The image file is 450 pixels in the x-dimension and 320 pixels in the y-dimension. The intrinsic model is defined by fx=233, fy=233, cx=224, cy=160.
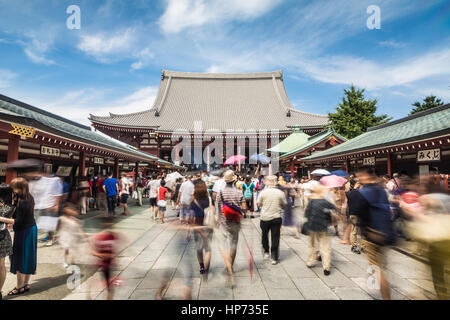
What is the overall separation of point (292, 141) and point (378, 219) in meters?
→ 15.6

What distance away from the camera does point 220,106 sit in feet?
84.0

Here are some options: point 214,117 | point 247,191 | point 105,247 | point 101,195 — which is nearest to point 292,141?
point 214,117

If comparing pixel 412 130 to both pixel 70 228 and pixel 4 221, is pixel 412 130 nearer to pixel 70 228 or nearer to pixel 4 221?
pixel 70 228

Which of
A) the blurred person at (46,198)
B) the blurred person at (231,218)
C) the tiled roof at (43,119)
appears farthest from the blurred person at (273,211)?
the tiled roof at (43,119)

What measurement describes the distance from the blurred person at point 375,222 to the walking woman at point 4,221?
4.79 meters

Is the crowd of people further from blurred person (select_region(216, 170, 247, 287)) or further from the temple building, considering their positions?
the temple building

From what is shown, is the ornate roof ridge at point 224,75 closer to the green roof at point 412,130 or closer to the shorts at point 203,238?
the green roof at point 412,130

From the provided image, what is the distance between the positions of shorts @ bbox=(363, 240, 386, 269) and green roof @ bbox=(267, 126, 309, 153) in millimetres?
13920

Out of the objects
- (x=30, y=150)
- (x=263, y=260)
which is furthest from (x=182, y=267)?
(x=30, y=150)

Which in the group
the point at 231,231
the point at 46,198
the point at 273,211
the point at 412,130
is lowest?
the point at 231,231

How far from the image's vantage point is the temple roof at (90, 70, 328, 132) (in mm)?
21531

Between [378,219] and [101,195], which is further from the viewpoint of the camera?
[101,195]

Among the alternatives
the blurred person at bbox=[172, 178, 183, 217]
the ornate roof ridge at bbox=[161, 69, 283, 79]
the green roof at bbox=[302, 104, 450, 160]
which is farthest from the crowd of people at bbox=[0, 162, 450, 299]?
the ornate roof ridge at bbox=[161, 69, 283, 79]

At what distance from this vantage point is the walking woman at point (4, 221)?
3.06 metres
